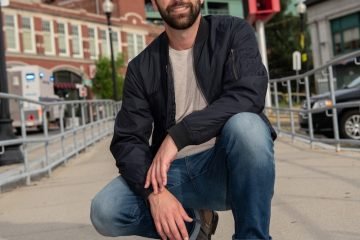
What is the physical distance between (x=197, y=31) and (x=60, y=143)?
6.46 meters

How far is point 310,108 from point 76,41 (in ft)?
117

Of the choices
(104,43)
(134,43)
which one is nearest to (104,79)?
(104,43)

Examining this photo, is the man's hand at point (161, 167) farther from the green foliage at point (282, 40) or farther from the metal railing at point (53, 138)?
the green foliage at point (282, 40)

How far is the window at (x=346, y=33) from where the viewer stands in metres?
26.5

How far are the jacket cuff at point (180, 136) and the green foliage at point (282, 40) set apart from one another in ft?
162

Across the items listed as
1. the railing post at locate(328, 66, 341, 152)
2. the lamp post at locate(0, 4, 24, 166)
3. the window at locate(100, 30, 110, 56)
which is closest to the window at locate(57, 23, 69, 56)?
the window at locate(100, 30, 110, 56)

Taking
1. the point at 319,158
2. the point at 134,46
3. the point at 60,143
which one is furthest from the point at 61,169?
the point at 134,46

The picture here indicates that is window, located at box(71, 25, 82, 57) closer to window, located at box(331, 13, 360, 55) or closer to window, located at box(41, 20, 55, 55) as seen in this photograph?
window, located at box(41, 20, 55, 55)

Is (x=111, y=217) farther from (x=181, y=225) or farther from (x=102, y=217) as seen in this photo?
(x=181, y=225)

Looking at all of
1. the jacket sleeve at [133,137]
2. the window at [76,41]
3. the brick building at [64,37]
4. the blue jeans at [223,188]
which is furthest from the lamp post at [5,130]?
the window at [76,41]

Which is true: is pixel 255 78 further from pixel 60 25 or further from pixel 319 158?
pixel 60 25

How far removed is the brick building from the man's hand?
3387 cm

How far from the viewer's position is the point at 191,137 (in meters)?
2.30

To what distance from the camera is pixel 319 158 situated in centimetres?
657
